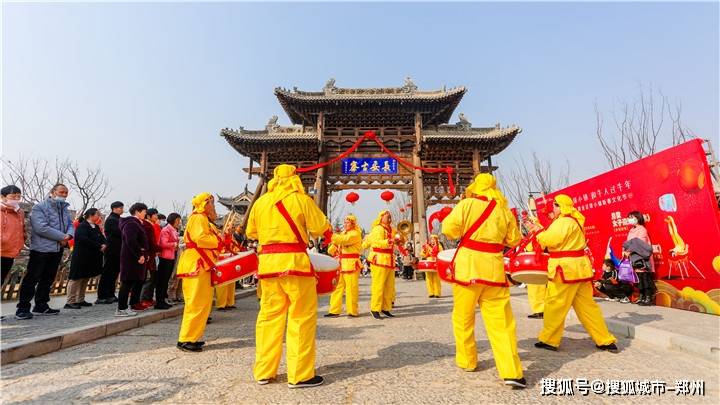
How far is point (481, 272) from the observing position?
306cm

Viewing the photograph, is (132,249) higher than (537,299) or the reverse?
higher

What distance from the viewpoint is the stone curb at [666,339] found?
3557mm

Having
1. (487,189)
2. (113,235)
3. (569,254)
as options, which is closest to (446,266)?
(487,189)

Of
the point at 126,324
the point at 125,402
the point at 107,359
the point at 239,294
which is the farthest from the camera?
the point at 239,294

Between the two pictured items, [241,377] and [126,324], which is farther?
[126,324]

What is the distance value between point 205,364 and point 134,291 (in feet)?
10.9

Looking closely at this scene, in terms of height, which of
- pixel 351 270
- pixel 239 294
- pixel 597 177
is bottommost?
pixel 239 294

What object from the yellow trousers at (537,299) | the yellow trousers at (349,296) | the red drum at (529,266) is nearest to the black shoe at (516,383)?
the red drum at (529,266)

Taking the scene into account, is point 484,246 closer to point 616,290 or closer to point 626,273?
point 626,273

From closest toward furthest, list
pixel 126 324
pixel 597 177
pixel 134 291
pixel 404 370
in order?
pixel 404 370 → pixel 126 324 → pixel 134 291 → pixel 597 177

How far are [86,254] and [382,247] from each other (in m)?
5.01

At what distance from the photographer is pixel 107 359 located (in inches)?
135

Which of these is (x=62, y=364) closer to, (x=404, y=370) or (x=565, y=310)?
(x=404, y=370)

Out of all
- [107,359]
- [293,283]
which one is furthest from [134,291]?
[293,283]
